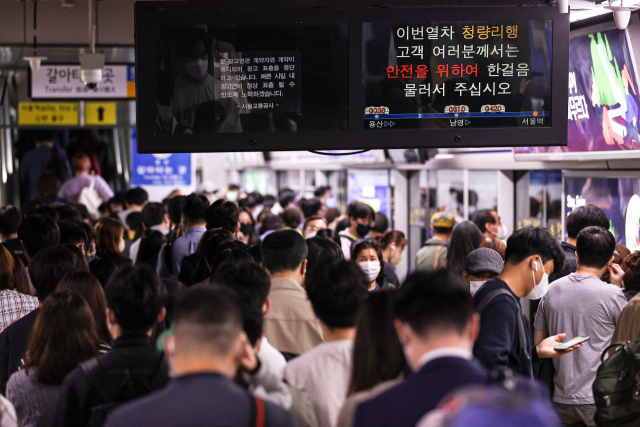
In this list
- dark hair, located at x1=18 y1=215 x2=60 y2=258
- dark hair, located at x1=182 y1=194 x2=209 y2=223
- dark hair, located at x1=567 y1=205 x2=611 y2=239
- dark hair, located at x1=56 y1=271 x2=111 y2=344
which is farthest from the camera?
dark hair, located at x1=182 y1=194 x2=209 y2=223

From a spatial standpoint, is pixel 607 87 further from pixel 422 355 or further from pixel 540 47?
pixel 422 355

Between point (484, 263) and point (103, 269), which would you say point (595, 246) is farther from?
point (103, 269)

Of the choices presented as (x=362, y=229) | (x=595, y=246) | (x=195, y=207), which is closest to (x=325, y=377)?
(x=595, y=246)

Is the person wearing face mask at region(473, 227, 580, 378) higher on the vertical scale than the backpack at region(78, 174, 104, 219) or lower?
lower

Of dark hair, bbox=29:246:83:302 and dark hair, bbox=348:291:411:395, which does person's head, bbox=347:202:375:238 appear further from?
dark hair, bbox=348:291:411:395

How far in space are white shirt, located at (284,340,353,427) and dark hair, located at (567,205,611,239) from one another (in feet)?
10.5

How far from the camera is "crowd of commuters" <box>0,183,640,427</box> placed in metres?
1.96

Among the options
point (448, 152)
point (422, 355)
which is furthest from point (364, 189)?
point (422, 355)

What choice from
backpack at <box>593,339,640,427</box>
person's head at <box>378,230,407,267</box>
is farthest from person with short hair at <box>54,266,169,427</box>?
person's head at <box>378,230,407,267</box>

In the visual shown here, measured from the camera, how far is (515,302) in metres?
3.53

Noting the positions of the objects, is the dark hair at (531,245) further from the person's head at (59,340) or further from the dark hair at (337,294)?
the person's head at (59,340)

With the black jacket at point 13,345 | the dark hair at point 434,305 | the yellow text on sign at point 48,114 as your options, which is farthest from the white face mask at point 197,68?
the yellow text on sign at point 48,114

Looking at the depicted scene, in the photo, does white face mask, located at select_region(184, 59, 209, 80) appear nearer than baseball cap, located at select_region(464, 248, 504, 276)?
No

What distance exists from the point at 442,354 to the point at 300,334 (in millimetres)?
1593
